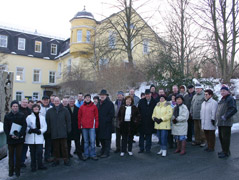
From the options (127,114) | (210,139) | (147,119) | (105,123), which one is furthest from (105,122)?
(210,139)

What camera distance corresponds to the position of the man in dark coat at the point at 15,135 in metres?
5.68

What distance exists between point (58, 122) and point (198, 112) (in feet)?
15.1

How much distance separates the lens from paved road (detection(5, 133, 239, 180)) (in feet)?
17.8

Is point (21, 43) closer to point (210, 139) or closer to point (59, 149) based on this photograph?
point (59, 149)

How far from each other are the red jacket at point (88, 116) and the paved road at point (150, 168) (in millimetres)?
1066

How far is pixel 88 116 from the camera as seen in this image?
6930 millimetres

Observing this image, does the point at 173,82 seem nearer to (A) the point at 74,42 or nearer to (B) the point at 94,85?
(B) the point at 94,85

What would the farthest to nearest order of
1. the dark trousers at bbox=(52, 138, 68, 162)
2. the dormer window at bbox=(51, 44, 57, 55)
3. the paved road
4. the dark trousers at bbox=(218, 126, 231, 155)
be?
the dormer window at bbox=(51, 44, 57, 55)
the dark trousers at bbox=(52, 138, 68, 162)
the dark trousers at bbox=(218, 126, 231, 155)
the paved road

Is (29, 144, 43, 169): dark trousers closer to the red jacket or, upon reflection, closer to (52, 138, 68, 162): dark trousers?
(52, 138, 68, 162): dark trousers

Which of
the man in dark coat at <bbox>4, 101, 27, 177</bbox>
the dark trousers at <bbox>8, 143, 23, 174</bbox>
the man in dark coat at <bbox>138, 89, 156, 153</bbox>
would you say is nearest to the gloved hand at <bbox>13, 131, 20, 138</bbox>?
the man in dark coat at <bbox>4, 101, 27, 177</bbox>

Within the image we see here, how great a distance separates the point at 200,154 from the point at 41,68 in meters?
35.1

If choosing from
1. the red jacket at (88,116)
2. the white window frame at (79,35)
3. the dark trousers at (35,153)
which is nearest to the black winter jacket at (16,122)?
the dark trousers at (35,153)

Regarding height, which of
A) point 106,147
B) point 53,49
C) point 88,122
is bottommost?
point 106,147

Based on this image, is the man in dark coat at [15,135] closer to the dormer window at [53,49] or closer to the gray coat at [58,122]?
the gray coat at [58,122]
